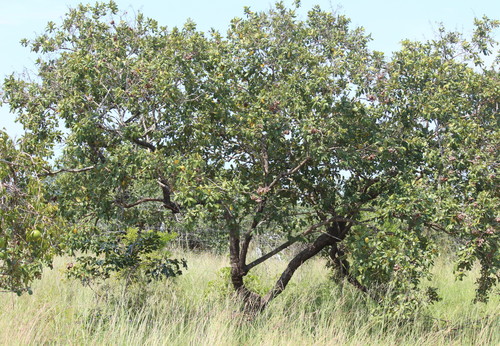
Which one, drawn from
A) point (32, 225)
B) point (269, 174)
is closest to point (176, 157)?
point (269, 174)

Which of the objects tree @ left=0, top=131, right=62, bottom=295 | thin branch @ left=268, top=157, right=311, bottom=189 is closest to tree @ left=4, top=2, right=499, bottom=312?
thin branch @ left=268, top=157, right=311, bottom=189

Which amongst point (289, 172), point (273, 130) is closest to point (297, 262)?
point (289, 172)

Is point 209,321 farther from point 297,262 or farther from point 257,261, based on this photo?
point 297,262

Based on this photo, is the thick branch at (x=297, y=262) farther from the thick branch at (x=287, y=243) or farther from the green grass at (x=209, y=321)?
the green grass at (x=209, y=321)

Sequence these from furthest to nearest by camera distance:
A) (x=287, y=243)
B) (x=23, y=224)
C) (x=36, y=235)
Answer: (x=287, y=243), (x=23, y=224), (x=36, y=235)

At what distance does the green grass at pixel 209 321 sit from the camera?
25.1ft

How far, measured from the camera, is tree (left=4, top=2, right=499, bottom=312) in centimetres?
770

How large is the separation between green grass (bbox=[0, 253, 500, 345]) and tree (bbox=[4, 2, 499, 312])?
72 cm

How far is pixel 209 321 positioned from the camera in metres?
8.51

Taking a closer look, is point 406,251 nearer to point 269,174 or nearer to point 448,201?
point 448,201

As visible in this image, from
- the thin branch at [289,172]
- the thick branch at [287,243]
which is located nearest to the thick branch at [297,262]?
the thick branch at [287,243]

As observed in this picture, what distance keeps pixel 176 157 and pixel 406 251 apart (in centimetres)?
305

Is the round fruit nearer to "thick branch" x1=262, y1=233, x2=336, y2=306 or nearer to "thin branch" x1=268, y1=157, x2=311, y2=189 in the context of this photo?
"thin branch" x1=268, y1=157, x2=311, y2=189

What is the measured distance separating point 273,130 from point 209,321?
2742mm
